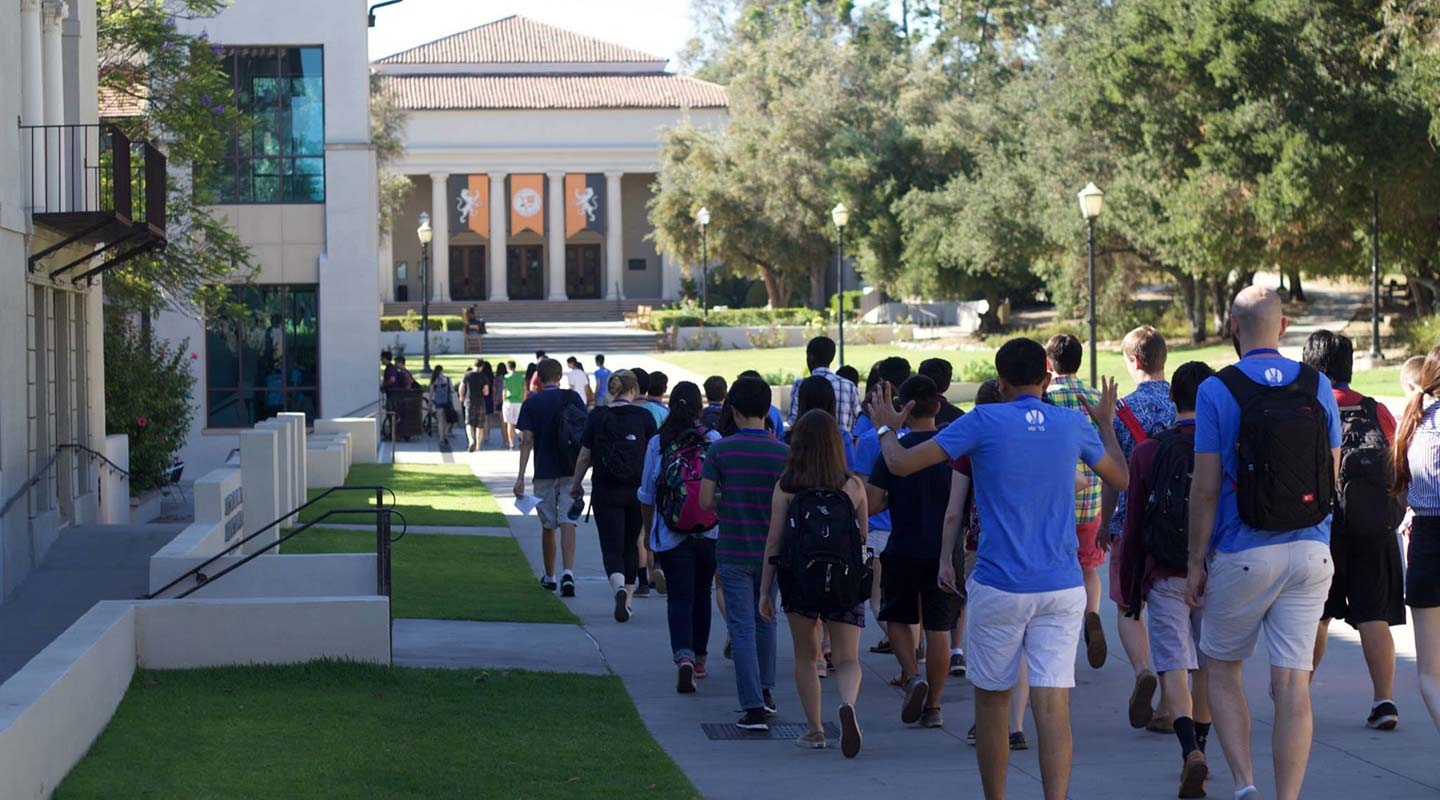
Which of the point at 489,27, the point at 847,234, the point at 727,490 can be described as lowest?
the point at 727,490

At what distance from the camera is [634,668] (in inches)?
373

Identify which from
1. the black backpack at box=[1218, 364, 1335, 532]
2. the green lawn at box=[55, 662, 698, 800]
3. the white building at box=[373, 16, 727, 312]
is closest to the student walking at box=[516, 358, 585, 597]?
the green lawn at box=[55, 662, 698, 800]

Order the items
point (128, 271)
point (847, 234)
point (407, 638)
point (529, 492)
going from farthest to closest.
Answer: point (847, 234)
point (529, 492)
point (128, 271)
point (407, 638)

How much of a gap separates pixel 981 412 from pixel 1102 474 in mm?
594

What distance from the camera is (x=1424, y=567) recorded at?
21.5 feet

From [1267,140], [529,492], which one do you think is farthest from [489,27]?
[529,492]

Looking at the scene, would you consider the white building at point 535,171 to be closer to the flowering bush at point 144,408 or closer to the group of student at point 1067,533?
the flowering bush at point 144,408

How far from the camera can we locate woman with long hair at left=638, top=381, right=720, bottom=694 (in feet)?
28.2

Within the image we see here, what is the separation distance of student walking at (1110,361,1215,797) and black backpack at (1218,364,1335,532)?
1.00 metres

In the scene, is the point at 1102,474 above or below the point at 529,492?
above

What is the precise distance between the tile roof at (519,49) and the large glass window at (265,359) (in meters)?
48.8

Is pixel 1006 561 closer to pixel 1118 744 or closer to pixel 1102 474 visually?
pixel 1102 474

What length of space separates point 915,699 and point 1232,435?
2621mm

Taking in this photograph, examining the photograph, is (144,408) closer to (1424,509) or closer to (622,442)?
(622,442)
